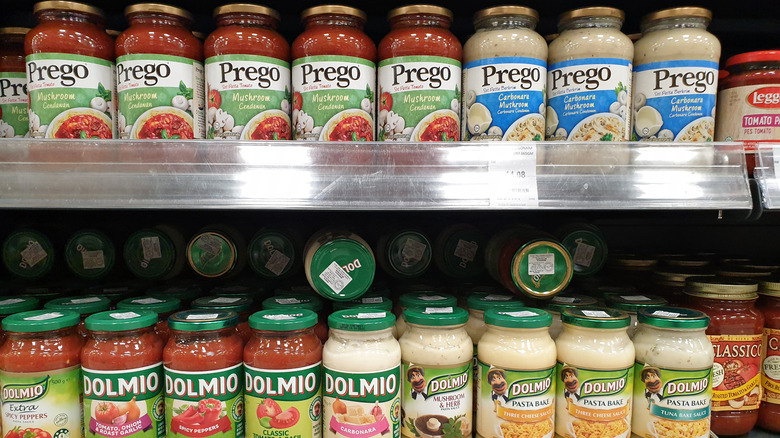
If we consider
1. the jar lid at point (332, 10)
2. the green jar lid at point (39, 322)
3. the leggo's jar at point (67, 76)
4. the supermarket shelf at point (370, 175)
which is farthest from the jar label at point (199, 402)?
the jar lid at point (332, 10)

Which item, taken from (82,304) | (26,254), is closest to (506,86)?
(82,304)

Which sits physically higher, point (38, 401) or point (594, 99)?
point (594, 99)

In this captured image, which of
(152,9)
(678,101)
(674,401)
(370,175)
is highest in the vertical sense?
(152,9)

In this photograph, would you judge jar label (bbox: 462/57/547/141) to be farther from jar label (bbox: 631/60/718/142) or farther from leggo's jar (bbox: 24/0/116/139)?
leggo's jar (bbox: 24/0/116/139)

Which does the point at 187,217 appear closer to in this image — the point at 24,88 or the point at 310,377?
the point at 24,88

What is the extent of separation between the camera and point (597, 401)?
930 mm

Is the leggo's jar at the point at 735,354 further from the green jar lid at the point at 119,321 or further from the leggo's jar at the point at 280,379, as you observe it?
the green jar lid at the point at 119,321

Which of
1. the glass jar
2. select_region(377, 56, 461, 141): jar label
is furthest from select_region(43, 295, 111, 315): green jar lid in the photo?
the glass jar

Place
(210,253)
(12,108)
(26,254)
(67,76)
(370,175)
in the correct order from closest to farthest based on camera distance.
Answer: (370,175) → (67,76) → (12,108) → (210,253) → (26,254)

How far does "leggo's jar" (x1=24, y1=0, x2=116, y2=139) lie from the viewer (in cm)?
100

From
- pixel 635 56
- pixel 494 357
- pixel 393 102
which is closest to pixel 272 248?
pixel 393 102

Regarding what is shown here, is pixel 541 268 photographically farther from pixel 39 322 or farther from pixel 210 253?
pixel 39 322

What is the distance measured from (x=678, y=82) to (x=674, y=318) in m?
0.51

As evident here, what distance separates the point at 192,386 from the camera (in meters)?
0.89
